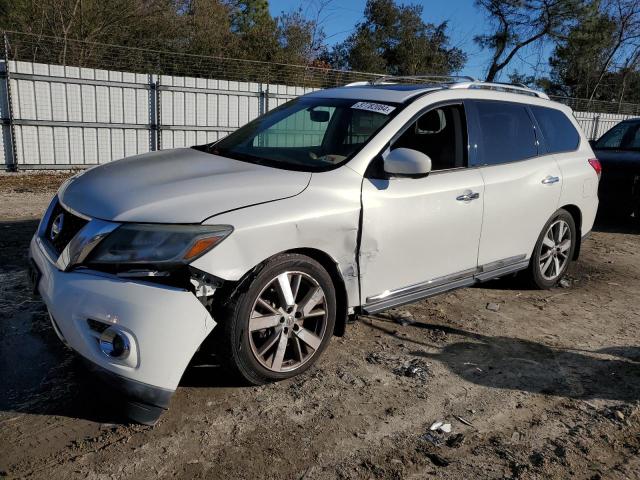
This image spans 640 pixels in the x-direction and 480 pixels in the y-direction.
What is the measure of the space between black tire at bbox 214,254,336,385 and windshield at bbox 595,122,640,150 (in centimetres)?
713

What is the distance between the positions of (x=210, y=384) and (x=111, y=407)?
1.79 ft

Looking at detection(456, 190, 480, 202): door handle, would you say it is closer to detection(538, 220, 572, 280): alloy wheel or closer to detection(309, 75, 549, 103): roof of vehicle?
detection(309, 75, 549, 103): roof of vehicle

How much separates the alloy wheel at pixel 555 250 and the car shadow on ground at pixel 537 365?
124 cm

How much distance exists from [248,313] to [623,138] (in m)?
7.85

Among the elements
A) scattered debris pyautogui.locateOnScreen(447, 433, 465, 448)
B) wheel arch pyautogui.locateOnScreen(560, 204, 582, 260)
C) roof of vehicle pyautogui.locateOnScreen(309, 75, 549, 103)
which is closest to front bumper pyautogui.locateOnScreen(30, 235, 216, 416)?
scattered debris pyautogui.locateOnScreen(447, 433, 465, 448)

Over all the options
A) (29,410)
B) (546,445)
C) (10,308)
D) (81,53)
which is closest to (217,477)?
(29,410)

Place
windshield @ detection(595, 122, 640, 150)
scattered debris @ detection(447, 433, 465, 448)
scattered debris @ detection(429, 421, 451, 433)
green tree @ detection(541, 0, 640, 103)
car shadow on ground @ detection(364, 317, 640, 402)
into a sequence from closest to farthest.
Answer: scattered debris @ detection(447, 433, 465, 448) < scattered debris @ detection(429, 421, 451, 433) < car shadow on ground @ detection(364, 317, 640, 402) < windshield @ detection(595, 122, 640, 150) < green tree @ detection(541, 0, 640, 103)

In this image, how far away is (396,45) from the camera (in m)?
34.3

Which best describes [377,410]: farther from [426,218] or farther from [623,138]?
[623,138]

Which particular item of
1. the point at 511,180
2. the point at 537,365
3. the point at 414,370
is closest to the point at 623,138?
the point at 511,180

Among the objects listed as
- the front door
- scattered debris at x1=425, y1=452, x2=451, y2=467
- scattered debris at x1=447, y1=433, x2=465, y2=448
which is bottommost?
scattered debris at x1=447, y1=433, x2=465, y2=448

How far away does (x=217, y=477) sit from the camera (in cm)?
251

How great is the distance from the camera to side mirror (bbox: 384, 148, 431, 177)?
11.4 feet

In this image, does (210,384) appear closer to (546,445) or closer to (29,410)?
(29,410)
